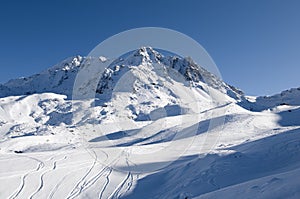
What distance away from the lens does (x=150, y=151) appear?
88.0 ft

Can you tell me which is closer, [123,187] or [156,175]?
[123,187]

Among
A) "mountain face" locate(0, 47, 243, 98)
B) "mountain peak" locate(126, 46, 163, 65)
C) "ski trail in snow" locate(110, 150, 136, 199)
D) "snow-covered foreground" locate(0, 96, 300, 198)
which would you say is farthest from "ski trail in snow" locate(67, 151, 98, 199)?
"mountain peak" locate(126, 46, 163, 65)

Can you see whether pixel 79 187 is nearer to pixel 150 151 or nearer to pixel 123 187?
pixel 123 187

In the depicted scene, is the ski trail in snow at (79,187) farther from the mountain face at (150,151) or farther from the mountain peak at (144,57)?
the mountain peak at (144,57)

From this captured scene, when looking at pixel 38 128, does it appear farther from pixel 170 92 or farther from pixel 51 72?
pixel 51 72

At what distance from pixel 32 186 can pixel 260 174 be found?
11598mm

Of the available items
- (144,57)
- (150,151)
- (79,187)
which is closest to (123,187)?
(79,187)

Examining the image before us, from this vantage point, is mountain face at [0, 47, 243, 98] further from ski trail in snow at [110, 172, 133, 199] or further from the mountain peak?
ski trail in snow at [110, 172, 133, 199]

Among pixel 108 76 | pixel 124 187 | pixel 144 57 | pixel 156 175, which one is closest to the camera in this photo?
pixel 124 187

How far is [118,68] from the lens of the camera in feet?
499

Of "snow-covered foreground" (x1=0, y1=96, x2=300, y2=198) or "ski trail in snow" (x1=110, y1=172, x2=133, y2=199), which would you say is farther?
"ski trail in snow" (x1=110, y1=172, x2=133, y2=199)

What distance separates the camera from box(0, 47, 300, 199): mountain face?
46.1ft

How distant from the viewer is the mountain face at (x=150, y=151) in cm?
1404

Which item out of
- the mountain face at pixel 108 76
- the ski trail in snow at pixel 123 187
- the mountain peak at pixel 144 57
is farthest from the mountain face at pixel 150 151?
the mountain peak at pixel 144 57
